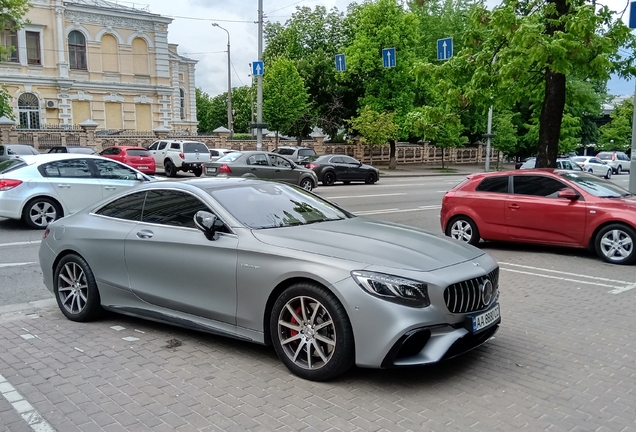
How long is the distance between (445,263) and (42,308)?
469 cm

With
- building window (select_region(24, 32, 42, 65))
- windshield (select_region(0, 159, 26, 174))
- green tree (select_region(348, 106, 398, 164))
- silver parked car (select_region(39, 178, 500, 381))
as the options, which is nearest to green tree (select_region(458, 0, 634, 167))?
silver parked car (select_region(39, 178, 500, 381))

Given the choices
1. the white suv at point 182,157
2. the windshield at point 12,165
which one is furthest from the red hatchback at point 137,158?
the windshield at point 12,165

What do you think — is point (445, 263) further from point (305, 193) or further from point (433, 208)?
point (433, 208)

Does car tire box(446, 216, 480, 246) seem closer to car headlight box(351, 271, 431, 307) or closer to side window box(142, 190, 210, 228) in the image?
side window box(142, 190, 210, 228)

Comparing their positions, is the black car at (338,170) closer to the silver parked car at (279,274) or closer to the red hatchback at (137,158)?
the red hatchback at (137,158)

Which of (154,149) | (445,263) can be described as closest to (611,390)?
(445,263)

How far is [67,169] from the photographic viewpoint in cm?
1274

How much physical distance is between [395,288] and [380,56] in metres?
39.6

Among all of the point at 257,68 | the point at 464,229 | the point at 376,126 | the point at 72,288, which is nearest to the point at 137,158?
the point at 257,68

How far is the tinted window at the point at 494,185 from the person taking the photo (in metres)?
10.9

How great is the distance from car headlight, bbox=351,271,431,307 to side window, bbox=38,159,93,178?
33.3ft

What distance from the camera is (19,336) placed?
5.77 m

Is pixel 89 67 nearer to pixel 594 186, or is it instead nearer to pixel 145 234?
pixel 594 186

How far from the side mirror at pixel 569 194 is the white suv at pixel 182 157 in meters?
21.2
